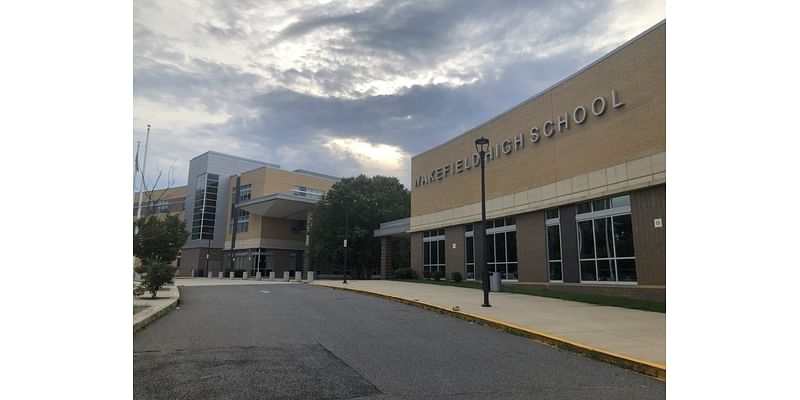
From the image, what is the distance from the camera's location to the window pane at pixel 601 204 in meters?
18.9

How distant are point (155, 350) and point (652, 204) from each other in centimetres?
1596

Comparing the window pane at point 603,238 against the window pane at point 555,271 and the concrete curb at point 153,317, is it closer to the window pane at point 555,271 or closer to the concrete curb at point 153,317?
the window pane at point 555,271

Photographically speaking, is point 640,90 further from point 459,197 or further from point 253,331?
point 253,331

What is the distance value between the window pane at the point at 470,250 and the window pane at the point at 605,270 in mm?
9703

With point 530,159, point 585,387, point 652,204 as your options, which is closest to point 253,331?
point 585,387

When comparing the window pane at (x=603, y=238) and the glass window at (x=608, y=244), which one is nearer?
the glass window at (x=608, y=244)

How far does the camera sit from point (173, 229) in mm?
28578

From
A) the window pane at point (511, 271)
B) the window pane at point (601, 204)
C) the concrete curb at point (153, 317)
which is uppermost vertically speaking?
the window pane at point (601, 204)

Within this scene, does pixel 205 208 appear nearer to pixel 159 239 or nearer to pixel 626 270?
pixel 159 239

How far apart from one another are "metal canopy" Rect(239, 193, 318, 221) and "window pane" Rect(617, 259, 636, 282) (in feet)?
131

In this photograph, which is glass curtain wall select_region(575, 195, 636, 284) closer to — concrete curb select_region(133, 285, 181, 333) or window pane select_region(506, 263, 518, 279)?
window pane select_region(506, 263, 518, 279)

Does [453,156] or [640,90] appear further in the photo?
[453,156]

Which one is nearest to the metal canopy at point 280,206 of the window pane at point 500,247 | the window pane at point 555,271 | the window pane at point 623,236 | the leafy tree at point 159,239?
the leafy tree at point 159,239

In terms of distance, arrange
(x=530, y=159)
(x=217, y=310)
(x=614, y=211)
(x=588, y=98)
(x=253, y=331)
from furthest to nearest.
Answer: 1. (x=530, y=159)
2. (x=588, y=98)
3. (x=614, y=211)
4. (x=217, y=310)
5. (x=253, y=331)
